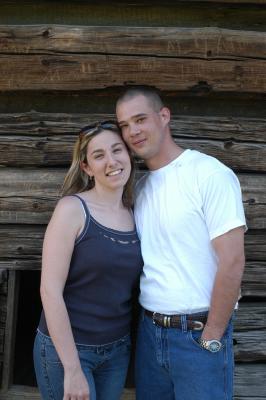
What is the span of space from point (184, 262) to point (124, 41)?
1142 millimetres

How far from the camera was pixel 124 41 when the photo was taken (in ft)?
8.84

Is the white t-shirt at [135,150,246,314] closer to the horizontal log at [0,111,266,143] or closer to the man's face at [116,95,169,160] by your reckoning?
the man's face at [116,95,169,160]

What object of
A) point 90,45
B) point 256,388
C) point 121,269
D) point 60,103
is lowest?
point 256,388

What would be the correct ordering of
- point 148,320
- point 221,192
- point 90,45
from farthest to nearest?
point 90,45
point 148,320
point 221,192

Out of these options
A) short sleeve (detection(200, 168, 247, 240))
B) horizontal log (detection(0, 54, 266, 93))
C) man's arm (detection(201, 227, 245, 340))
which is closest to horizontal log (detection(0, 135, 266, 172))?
horizontal log (detection(0, 54, 266, 93))

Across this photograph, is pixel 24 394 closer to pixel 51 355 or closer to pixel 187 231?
pixel 51 355

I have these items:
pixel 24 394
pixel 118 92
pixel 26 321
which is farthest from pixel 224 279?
pixel 26 321

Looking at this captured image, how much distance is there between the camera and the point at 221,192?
2.12 meters

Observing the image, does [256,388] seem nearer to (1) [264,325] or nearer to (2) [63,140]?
(1) [264,325]

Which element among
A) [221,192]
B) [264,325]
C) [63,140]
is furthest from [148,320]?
[63,140]

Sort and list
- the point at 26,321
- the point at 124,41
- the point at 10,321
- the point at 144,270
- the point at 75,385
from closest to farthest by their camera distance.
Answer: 1. the point at 75,385
2. the point at 144,270
3. the point at 124,41
4. the point at 10,321
5. the point at 26,321

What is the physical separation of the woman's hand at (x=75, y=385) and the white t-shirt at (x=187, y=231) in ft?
1.30

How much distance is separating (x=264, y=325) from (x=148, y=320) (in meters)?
0.82

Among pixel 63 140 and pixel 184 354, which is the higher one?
pixel 63 140
